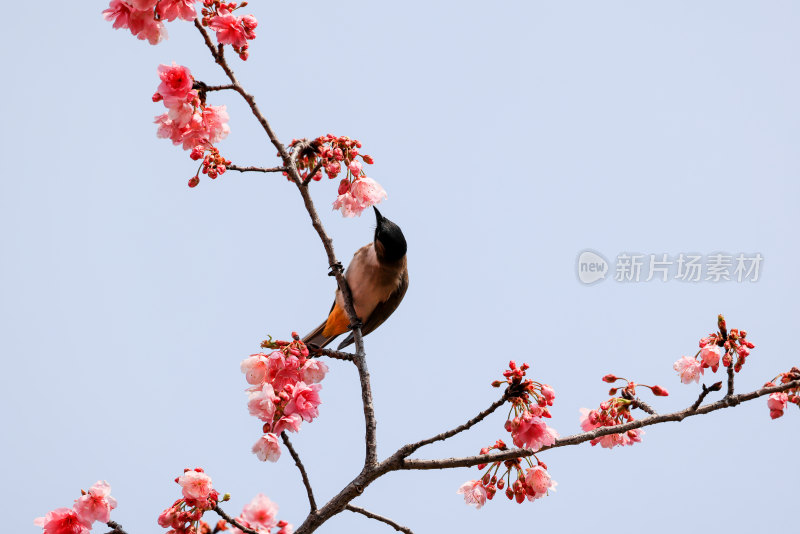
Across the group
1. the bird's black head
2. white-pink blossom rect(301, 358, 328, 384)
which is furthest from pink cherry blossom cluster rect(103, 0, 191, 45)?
the bird's black head

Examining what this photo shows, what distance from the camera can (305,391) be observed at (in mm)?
3637

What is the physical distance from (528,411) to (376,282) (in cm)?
285

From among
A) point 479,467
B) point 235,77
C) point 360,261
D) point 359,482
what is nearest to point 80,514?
point 359,482

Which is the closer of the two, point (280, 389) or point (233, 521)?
point (233, 521)

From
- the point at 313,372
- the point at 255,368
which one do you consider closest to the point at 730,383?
the point at 313,372

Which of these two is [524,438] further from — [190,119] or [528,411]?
[190,119]

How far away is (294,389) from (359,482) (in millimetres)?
553

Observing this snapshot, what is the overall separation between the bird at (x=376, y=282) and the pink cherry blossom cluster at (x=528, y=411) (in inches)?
105

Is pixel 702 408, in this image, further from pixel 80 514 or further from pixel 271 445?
pixel 80 514

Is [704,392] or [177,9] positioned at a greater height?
[177,9]

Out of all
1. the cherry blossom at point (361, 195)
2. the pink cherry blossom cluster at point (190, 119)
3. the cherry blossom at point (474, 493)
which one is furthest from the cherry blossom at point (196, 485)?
the cherry blossom at point (361, 195)

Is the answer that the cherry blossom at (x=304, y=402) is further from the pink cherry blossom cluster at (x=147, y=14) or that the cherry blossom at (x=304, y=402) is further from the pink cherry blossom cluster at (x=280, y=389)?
the pink cherry blossom cluster at (x=147, y=14)

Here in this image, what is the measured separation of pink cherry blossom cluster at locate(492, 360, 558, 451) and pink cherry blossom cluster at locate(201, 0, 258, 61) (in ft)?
7.05

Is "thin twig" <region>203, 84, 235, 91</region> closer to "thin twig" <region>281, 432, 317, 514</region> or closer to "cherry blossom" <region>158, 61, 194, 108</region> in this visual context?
"cherry blossom" <region>158, 61, 194, 108</region>
